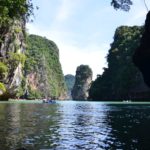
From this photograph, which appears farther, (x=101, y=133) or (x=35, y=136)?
(x=101, y=133)

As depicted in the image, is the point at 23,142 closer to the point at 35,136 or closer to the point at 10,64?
the point at 35,136

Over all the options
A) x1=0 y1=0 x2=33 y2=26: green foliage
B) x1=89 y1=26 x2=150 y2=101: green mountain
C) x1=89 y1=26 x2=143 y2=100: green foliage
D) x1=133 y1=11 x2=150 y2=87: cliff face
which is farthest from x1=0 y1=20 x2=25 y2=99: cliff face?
x1=0 y1=0 x2=33 y2=26: green foliage

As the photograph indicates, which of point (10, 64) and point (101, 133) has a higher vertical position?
point (10, 64)

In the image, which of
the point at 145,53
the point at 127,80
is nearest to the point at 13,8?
the point at 145,53

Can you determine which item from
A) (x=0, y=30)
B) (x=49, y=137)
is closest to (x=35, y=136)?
(x=49, y=137)

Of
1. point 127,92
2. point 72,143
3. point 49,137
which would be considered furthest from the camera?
point 127,92

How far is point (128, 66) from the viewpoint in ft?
591

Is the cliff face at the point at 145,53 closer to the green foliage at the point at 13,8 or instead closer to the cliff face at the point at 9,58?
the green foliage at the point at 13,8

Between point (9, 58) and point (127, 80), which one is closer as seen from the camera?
point (9, 58)

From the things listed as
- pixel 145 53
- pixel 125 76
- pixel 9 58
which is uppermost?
pixel 9 58

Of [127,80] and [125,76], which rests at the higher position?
[125,76]

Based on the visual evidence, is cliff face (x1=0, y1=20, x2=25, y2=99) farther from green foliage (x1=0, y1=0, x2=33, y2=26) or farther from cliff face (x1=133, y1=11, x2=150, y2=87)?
green foliage (x1=0, y1=0, x2=33, y2=26)

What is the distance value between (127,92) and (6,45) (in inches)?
2789

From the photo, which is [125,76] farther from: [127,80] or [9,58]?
[9,58]
